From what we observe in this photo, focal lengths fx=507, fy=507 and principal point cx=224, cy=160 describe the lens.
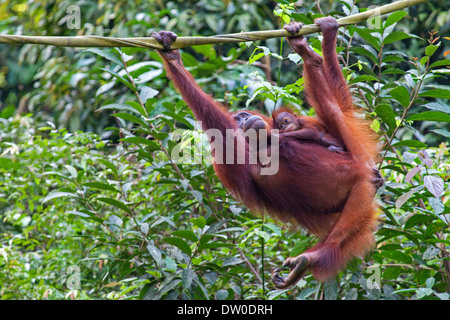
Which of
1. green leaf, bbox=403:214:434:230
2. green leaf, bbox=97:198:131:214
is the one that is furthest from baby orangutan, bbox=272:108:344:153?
green leaf, bbox=97:198:131:214

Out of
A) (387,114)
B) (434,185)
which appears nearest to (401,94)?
(387,114)

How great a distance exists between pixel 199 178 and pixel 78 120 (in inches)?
133

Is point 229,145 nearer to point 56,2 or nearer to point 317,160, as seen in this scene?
point 317,160

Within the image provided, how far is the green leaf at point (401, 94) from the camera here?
265cm

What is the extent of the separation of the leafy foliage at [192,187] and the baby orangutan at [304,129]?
0.46ft

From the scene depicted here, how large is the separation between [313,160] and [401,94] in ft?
1.98

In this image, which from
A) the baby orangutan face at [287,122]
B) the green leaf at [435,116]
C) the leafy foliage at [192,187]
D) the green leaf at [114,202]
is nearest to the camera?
the green leaf at [435,116]

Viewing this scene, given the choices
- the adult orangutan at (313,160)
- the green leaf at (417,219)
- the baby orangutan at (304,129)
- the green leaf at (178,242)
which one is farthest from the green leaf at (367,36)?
the green leaf at (178,242)

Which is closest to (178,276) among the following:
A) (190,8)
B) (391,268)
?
(391,268)

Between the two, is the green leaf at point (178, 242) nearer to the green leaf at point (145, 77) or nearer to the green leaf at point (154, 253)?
the green leaf at point (154, 253)

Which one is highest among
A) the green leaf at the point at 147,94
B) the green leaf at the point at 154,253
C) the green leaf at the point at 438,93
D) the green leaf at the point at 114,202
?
the green leaf at the point at 147,94

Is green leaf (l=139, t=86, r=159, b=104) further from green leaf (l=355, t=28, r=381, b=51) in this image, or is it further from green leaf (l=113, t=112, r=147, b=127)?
green leaf (l=355, t=28, r=381, b=51)

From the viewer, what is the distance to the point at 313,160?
2.60 meters
